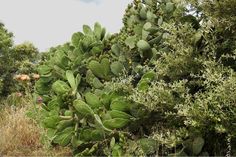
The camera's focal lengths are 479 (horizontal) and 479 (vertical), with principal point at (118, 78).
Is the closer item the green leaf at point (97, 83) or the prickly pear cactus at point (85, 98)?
the prickly pear cactus at point (85, 98)

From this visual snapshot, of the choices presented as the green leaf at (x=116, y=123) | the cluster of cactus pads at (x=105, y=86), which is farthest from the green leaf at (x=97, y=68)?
the green leaf at (x=116, y=123)

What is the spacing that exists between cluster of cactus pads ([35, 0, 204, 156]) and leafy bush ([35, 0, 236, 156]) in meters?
0.01

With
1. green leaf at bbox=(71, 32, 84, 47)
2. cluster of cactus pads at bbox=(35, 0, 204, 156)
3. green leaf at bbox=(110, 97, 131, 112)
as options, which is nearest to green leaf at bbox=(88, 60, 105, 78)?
cluster of cactus pads at bbox=(35, 0, 204, 156)

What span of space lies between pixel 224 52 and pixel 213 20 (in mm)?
409

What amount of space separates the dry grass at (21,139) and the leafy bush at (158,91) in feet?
2.22

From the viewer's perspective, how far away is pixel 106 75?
20.6 feet

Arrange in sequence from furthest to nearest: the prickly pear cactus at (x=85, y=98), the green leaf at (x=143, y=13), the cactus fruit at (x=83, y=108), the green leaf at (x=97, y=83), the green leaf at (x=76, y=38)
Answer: the green leaf at (x=76, y=38) < the green leaf at (x=143, y=13) < the green leaf at (x=97, y=83) < the cactus fruit at (x=83, y=108) < the prickly pear cactus at (x=85, y=98)

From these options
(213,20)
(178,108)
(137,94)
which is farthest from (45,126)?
(213,20)

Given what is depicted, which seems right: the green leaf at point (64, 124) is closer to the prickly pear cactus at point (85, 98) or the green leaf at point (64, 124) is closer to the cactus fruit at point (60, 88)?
the prickly pear cactus at point (85, 98)

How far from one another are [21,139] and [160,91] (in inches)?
131

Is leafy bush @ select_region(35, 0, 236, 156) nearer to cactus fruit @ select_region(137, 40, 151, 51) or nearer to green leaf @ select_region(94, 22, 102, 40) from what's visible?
cactus fruit @ select_region(137, 40, 151, 51)

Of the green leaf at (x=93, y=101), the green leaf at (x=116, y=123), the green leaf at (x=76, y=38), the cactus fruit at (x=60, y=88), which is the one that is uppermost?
the green leaf at (x=76, y=38)

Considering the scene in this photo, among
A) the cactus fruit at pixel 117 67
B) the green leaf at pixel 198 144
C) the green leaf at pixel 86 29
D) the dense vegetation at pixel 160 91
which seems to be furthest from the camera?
the green leaf at pixel 86 29

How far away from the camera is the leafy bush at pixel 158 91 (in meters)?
4.82
